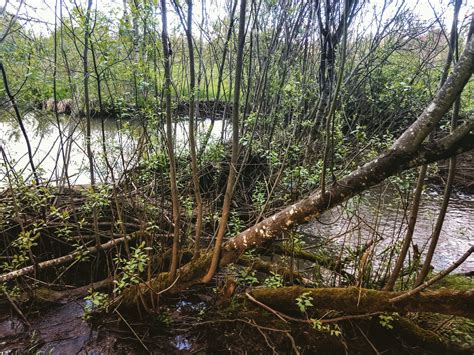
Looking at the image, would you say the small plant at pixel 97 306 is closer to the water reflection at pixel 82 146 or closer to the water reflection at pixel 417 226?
the water reflection at pixel 82 146

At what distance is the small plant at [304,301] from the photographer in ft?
8.88

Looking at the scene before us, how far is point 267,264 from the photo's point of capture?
3.72m

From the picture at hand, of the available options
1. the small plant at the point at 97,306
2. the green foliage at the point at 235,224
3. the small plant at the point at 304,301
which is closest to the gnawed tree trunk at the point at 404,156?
the small plant at the point at 304,301

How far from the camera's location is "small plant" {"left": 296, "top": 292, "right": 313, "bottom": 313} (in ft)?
8.88

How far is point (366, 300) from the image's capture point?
106 inches

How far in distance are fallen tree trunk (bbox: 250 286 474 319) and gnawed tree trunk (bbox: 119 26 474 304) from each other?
632mm

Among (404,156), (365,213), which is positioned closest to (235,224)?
(404,156)

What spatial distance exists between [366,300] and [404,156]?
1368 mm

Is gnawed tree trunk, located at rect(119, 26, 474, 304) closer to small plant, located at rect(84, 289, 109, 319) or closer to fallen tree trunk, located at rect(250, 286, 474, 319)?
fallen tree trunk, located at rect(250, 286, 474, 319)

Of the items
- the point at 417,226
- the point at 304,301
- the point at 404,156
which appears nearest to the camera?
the point at 404,156

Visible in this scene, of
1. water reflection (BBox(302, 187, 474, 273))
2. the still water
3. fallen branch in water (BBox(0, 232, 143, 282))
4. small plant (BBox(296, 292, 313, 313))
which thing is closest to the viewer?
small plant (BBox(296, 292, 313, 313))

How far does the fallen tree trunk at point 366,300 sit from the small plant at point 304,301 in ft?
0.11

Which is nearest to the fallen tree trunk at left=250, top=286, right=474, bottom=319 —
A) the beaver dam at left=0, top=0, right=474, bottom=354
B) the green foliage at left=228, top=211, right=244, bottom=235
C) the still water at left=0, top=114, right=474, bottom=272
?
the beaver dam at left=0, top=0, right=474, bottom=354

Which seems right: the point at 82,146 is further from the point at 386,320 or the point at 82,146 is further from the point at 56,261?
the point at 386,320
